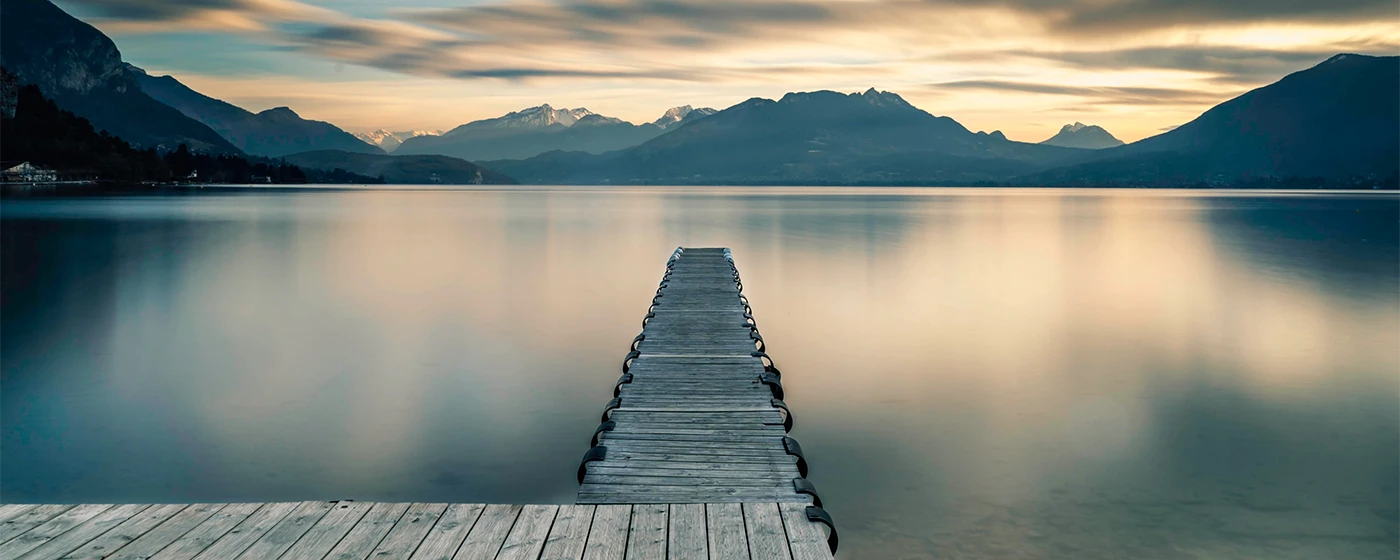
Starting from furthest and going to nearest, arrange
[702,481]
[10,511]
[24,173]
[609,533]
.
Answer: [24,173], [702,481], [10,511], [609,533]

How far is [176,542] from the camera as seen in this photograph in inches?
218

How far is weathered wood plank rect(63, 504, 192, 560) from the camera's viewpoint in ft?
17.5

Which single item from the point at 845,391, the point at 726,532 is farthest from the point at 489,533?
the point at 845,391

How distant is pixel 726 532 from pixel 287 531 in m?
2.83

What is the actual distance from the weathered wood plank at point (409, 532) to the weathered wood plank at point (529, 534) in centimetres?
56

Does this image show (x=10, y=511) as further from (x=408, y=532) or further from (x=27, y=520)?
(x=408, y=532)

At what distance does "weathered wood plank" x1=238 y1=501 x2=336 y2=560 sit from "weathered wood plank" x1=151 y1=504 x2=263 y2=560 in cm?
29

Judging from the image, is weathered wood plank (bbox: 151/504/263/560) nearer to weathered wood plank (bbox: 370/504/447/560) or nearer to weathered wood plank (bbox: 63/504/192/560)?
weathered wood plank (bbox: 63/504/192/560)

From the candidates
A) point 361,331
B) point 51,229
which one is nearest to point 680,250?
point 361,331

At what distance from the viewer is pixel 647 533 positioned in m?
5.76

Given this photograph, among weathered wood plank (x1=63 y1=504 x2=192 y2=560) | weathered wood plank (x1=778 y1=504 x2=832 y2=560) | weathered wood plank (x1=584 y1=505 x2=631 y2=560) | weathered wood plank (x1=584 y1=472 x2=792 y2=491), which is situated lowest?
weathered wood plank (x1=584 y1=472 x2=792 y2=491)

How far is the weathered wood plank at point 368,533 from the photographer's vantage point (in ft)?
17.7

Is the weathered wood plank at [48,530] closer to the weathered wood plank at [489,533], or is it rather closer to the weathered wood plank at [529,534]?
the weathered wood plank at [489,533]

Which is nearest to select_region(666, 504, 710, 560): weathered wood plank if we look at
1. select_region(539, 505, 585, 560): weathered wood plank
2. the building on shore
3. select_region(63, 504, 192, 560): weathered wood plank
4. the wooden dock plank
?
select_region(539, 505, 585, 560): weathered wood plank
